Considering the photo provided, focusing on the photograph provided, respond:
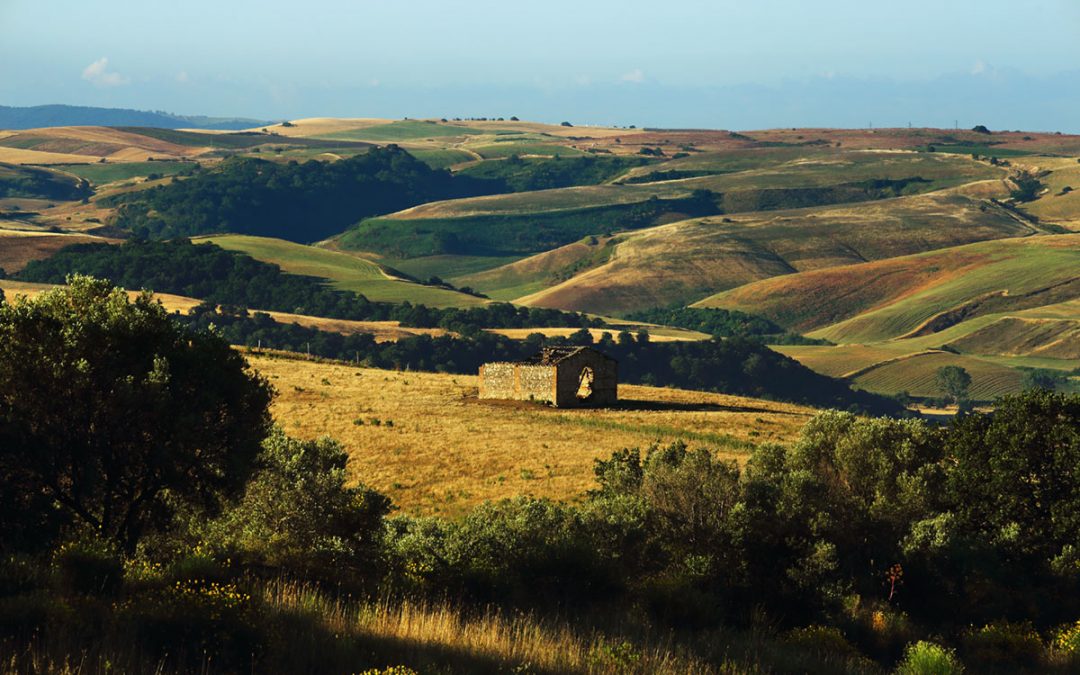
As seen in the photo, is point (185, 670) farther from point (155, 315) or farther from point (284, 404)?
point (284, 404)

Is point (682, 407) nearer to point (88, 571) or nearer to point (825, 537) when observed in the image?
point (825, 537)

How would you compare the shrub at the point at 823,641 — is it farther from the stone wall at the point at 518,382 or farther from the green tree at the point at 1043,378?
the green tree at the point at 1043,378

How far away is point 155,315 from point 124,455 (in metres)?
3.20

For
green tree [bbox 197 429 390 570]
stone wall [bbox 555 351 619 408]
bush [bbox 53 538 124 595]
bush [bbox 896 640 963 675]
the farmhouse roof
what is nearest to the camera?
bush [bbox 53 538 124 595]

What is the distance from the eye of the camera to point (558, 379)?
232 feet

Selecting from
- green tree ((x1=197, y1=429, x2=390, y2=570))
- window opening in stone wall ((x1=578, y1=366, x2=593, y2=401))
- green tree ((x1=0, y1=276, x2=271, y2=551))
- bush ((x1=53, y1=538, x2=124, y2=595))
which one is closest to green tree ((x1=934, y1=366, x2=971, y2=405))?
window opening in stone wall ((x1=578, y1=366, x2=593, y2=401))

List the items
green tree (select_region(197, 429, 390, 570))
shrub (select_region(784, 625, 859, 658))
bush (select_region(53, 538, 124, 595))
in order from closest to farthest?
bush (select_region(53, 538, 124, 595)) → shrub (select_region(784, 625, 859, 658)) → green tree (select_region(197, 429, 390, 570))

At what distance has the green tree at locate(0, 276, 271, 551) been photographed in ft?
83.3

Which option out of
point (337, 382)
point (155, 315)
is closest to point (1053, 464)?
point (155, 315)

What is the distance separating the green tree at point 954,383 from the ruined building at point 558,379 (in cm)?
12126

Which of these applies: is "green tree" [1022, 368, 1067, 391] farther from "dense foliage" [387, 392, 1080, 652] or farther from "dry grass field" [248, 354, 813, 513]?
"dense foliage" [387, 392, 1080, 652]

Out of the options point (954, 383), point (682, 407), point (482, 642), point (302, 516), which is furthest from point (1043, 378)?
point (482, 642)

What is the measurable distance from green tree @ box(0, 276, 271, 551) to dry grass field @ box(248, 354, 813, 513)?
70.4 feet

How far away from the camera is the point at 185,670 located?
55.1 ft
